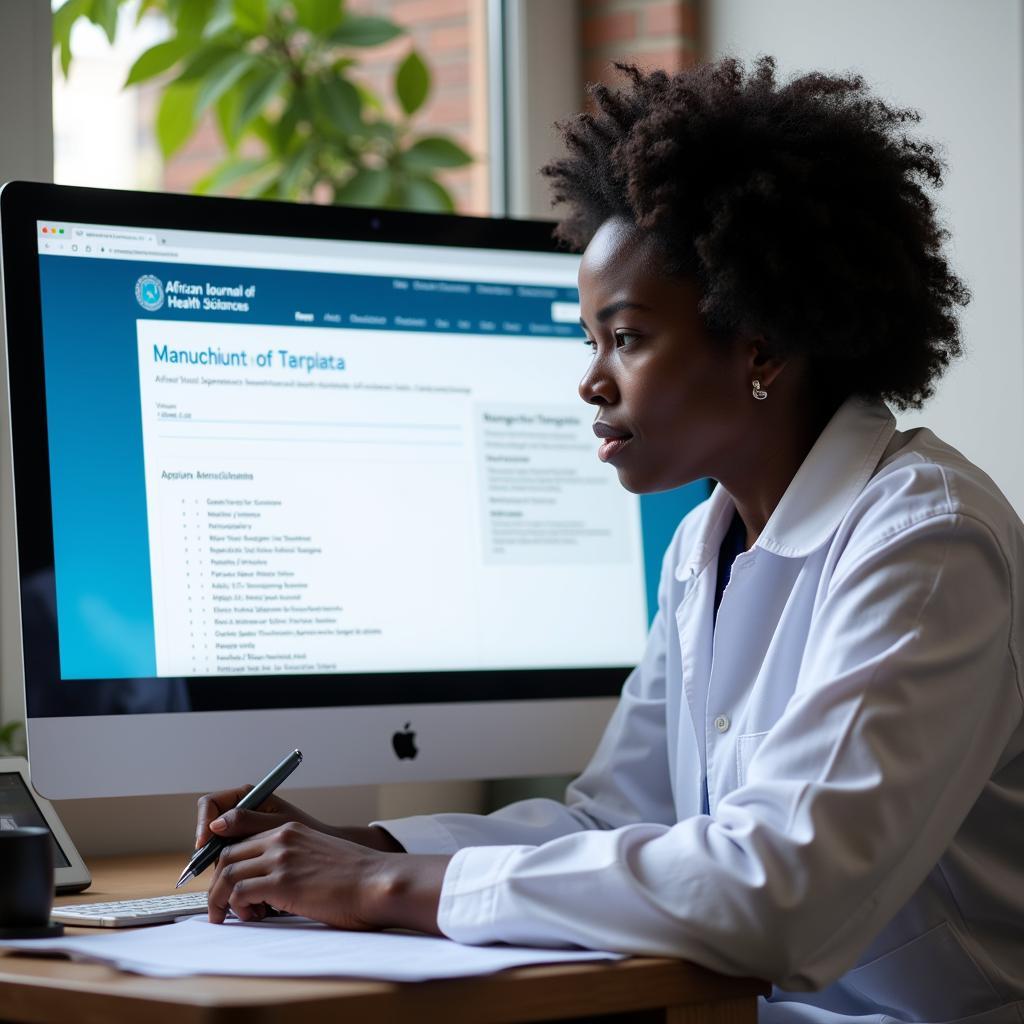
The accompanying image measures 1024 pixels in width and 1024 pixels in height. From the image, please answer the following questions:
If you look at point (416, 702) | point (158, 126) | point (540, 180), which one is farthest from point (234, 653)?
point (540, 180)

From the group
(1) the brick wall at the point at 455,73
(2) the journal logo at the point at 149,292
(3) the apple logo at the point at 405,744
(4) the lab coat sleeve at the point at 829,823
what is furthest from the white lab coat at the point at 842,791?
(1) the brick wall at the point at 455,73

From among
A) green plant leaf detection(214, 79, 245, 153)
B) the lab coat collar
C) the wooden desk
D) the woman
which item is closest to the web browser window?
the woman

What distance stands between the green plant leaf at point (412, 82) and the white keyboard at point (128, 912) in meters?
1.29

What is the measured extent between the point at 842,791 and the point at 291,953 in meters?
0.34

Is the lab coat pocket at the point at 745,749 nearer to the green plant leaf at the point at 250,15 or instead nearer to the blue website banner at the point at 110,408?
the blue website banner at the point at 110,408

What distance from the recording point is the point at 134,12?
1.76 m

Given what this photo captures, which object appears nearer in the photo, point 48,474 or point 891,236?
point 891,236

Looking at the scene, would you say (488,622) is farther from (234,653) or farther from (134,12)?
(134,12)

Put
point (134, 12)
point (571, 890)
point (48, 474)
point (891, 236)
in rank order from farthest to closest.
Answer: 1. point (134, 12)
2. point (48, 474)
3. point (891, 236)
4. point (571, 890)

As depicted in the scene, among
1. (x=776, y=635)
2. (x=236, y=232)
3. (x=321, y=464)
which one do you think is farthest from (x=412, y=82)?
(x=776, y=635)

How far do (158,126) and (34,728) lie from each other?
99 centimetres

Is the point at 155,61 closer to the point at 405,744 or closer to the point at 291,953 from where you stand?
the point at 405,744

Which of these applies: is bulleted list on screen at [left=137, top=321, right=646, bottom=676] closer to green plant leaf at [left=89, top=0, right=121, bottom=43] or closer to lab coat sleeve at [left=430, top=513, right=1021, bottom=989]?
lab coat sleeve at [left=430, top=513, right=1021, bottom=989]

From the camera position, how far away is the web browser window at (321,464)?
1197 millimetres
